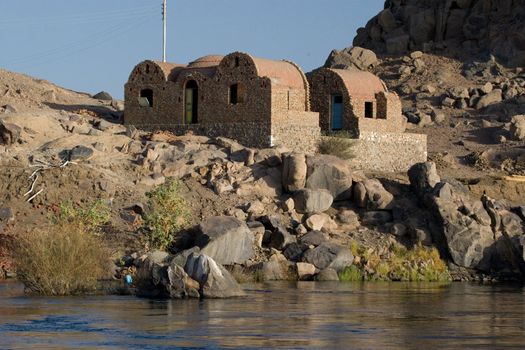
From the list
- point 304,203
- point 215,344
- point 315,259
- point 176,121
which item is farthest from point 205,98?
point 215,344

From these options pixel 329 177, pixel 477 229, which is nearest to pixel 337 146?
pixel 329 177

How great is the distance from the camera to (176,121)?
49281 mm

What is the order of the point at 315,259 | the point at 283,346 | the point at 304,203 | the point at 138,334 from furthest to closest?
the point at 304,203, the point at 315,259, the point at 138,334, the point at 283,346

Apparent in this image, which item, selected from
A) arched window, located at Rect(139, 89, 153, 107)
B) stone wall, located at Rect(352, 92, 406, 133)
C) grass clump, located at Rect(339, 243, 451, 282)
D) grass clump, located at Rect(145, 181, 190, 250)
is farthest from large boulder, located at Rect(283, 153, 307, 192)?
arched window, located at Rect(139, 89, 153, 107)

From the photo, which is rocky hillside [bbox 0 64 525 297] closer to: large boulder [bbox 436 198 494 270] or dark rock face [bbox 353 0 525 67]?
large boulder [bbox 436 198 494 270]

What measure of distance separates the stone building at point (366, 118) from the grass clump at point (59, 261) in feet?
63.2

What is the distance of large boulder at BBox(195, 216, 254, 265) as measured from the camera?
37531 mm

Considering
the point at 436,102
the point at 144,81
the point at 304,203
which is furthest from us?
the point at 436,102

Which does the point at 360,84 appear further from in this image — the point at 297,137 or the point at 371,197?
the point at 371,197

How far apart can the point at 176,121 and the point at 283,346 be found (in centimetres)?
2811

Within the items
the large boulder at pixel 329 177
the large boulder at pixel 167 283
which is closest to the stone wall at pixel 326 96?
the large boulder at pixel 329 177

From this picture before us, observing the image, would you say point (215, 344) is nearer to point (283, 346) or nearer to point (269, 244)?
point (283, 346)

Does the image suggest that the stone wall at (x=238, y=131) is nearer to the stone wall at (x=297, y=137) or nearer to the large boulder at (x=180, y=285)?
the stone wall at (x=297, y=137)

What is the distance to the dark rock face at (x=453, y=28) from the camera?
239 ft
